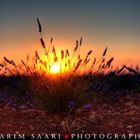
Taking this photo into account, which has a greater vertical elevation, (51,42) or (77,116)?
(51,42)

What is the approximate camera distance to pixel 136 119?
6.01 m

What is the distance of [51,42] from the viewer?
18.1 feet

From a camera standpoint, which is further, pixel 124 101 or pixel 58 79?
pixel 124 101

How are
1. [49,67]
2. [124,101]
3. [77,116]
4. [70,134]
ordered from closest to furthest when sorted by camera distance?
1. [70,134]
2. [49,67]
3. [77,116]
4. [124,101]

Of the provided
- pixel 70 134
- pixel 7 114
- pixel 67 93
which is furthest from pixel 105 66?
pixel 7 114

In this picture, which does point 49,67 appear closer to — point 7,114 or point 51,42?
point 51,42

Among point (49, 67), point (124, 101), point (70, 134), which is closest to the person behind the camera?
point (70, 134)

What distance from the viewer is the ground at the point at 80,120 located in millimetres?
5672

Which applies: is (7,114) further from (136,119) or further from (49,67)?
(136,119)

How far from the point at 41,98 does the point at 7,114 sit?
2.32 feet

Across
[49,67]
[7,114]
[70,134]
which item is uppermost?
[49,67]

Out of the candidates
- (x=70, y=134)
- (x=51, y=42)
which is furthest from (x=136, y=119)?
(x=51, y=42)

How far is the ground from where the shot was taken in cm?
567

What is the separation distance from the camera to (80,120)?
5980mm
